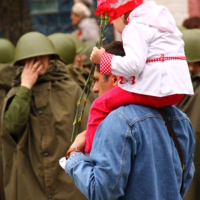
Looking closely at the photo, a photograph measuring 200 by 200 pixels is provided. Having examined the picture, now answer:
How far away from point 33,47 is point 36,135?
2.80 ft

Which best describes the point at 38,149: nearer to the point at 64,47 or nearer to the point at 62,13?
the point at 64,47

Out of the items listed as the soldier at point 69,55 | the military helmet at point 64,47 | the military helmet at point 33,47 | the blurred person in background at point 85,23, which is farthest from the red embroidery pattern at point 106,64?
the blurred person in background at point 85,23

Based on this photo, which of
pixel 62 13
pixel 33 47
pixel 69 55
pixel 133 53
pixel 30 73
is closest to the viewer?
pixel 133 53

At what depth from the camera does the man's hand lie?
14.1ft

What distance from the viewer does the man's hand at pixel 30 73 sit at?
430 centimetres

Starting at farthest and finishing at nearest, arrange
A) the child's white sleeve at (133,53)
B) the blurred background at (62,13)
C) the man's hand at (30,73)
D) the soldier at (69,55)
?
the blurred background at (62,13) < the soldier at (69,55) < the man's hand at (30,73) < the child's white sleeve at (133,53)

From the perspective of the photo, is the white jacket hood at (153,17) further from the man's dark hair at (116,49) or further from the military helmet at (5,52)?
the military helmet at (5,52)

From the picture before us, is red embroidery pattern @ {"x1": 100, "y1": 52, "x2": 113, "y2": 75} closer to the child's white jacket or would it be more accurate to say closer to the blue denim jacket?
the child's white jacket

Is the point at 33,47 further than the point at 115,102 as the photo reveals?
Yes

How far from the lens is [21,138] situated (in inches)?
171

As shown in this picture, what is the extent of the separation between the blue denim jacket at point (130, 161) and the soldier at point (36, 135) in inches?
80.3

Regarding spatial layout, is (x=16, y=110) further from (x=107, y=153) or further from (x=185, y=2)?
(x=185, y=2)

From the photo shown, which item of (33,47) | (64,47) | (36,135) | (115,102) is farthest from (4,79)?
(115,102)

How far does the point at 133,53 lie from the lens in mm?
2195
